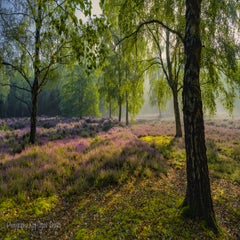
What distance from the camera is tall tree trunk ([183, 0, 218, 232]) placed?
3639 millimetres

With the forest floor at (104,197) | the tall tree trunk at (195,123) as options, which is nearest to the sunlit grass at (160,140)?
the forest floor at (104,197)

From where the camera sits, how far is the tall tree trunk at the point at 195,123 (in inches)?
143

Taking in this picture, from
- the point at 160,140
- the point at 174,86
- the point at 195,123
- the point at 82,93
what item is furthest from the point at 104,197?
the point at 82,93

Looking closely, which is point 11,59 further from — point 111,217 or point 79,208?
point 111,217

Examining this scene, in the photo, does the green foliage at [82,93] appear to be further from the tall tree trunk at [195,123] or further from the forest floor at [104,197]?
the tall tree trunk at [195,123]

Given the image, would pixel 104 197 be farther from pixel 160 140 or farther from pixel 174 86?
pixel 174 86

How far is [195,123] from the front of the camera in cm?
365

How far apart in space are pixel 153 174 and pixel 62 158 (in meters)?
3.56

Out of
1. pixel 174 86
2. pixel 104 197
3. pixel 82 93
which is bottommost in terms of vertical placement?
pixel 104 197

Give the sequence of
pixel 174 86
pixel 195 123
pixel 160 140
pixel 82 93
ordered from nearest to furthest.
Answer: pixel 195 123 < pixel 160 140 < pixel 174 86 < pixel 82 93

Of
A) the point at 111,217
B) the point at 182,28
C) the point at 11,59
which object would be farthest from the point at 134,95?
the point at 111,217

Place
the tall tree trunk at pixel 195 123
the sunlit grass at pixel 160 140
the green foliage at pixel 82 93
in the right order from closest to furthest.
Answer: the tall tree trunk at pixel 195 123
the sunlit grass at pixel 160 140
the green foliage at pixel 82 93

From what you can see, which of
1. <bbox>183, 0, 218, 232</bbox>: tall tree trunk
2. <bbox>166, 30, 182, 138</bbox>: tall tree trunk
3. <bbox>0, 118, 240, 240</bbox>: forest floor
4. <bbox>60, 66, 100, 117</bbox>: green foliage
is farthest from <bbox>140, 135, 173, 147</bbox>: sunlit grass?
<bbox>60, 66, 100, 117</bbox>: green foliage

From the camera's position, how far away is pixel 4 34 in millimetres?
8648
